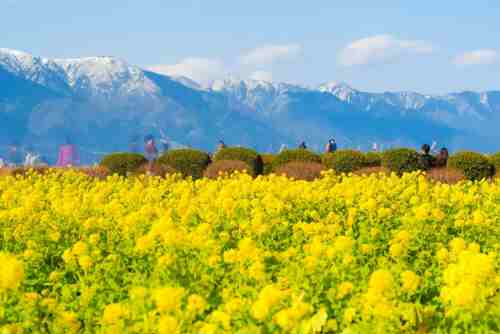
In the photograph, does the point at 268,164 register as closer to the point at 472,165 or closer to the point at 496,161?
the point at 472,165

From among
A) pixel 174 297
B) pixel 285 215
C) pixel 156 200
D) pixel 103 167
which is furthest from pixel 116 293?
pixel 103 167

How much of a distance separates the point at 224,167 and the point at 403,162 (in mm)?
4952

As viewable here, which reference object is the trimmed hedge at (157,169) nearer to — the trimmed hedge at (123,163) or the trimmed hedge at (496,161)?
the trimmed hedge at (123,163)

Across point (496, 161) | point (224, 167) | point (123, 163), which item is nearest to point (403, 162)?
point (496, 161)

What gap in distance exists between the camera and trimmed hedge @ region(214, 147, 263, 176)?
2395cm

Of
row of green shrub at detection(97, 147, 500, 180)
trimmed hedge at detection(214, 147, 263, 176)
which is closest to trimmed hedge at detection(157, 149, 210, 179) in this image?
row of green shrub at detection(97, 147, 500, 180)

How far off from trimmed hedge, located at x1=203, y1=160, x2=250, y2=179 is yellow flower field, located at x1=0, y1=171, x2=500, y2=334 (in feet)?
32.9

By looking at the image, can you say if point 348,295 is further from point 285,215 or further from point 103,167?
point 103,167

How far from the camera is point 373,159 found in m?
24.8

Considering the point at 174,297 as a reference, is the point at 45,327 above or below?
below

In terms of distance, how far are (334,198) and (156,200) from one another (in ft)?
8.02

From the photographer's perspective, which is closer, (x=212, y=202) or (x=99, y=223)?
(x=99, y=223)

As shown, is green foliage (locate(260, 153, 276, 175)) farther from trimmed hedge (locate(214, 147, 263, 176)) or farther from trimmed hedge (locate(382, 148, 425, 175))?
trimmed hedge (locate(382, 148, 425, 175))

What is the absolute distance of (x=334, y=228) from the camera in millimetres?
8312
